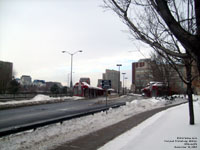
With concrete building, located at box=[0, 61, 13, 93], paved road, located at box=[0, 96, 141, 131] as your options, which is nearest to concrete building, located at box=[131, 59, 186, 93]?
paved road, located at box=[0, 96, 141, 131]

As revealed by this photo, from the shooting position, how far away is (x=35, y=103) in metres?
21.9

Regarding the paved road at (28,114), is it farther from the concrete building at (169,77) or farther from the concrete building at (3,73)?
the concrete building at (3,73)

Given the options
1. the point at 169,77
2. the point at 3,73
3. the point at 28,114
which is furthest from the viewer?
the point at 3,73

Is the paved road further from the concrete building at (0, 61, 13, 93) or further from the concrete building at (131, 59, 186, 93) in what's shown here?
the concrete building at (0, 61, 13, 93)

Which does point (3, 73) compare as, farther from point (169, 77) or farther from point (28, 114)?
point (169, 77)

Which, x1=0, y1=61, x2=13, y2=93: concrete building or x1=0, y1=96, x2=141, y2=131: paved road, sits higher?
x1=0, y1=61, x2=13, y2=93: concrete building

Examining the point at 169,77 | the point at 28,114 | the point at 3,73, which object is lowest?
the point at 28,114

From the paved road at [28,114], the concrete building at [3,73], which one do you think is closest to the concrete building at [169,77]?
the paved road at [28,114]

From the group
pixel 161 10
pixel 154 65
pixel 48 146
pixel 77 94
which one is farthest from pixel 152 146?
pixel 77 94

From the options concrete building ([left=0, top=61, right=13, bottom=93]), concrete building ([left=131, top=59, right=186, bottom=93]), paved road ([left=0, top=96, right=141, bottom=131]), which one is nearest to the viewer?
paved road ([left=0, top=96, right=141, bottom=131])

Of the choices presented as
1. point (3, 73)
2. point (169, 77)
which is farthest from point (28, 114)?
point (3, 73)

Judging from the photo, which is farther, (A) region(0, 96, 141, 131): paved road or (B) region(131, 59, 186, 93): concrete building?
(B) region(131, 59, 186, 93): concrete building

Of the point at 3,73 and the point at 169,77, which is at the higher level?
the point at 3,73

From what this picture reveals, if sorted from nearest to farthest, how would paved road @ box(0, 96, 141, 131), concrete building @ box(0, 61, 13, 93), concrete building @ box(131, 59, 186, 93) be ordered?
paved road @ box(0, 96, 141, 131), concrete building @ box(131, 59, 186, 93), concrete building @ box(0, 61, 13, 93)
